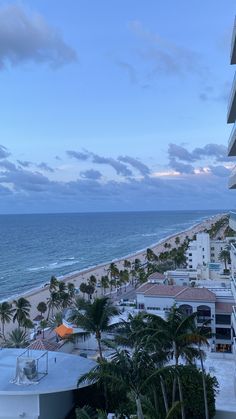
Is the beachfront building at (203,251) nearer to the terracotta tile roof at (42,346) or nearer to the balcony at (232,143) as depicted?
the terracotta tile roof at (42,346)

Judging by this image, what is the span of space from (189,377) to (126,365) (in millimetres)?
6009

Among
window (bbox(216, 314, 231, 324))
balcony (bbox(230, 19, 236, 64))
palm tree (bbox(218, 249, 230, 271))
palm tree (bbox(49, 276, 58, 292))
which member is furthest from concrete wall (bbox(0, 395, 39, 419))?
palm tree (bbox(218, 249, 230, 271))

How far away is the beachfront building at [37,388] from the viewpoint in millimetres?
17573

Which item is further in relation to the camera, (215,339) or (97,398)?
(215,339)

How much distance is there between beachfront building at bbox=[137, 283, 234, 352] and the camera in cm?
4362

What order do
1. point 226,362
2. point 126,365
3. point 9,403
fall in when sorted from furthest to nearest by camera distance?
point 226,362
point 9,403
point 126,365

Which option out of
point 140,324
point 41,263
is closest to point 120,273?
point 41,263

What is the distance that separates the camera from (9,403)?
57.9ft

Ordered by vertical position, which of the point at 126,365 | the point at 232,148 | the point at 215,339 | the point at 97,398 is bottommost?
the point at 215,339

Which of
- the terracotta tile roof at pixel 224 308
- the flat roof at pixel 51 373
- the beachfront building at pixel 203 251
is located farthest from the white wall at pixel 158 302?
the beachfront building at pixel 203 251

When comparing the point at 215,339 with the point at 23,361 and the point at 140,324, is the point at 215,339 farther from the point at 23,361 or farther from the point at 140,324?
the point at 23,361

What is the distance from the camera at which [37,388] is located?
693 inches

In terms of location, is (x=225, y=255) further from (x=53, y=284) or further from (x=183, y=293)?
(x=183, y=293)

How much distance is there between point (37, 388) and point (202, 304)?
1210 inches
